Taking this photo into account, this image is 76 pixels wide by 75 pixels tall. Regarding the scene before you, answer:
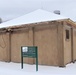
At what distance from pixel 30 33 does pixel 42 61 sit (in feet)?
7.15

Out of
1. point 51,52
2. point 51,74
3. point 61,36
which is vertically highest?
point 61,36

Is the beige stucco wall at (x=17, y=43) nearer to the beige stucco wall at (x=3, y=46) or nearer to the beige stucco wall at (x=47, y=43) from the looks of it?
the beige stucco wall at (x=3, y=46)

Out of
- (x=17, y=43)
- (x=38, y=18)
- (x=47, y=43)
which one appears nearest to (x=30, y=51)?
(x=47, y=43)

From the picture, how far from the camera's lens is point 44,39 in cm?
1315

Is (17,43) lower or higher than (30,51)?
higher

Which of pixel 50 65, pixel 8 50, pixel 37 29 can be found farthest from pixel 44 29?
pixel 8 50

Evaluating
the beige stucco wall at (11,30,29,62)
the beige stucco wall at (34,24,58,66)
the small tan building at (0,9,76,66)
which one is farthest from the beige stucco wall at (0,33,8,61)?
the beige stucco wall at (34,24,58,66)

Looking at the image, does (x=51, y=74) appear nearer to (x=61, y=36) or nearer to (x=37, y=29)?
(x=61, y=36)

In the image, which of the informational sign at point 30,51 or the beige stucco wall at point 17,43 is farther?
the beige stucco wall at point 17,43

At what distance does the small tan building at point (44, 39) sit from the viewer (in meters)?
12.3

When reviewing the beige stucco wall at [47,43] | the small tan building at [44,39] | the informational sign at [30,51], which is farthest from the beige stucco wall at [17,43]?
the informational sign at [30,51]

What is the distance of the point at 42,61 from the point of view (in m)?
13.1

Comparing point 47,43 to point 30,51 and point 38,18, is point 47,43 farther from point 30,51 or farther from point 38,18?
point 38,18

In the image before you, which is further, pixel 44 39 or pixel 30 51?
pixel 44 39
